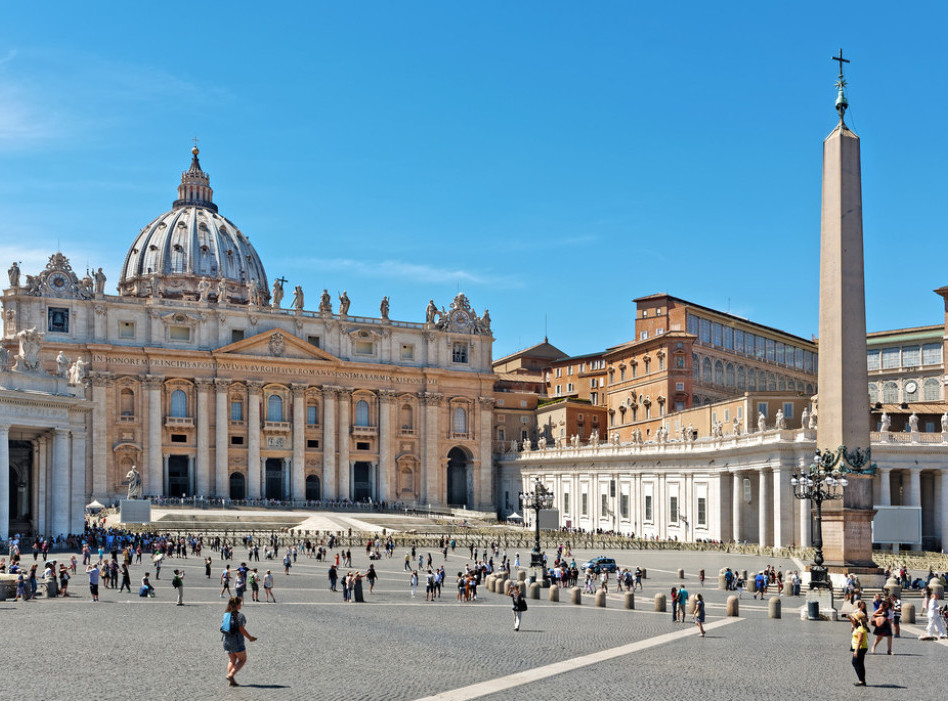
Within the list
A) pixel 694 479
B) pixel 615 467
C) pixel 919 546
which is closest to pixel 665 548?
pixel 694 479

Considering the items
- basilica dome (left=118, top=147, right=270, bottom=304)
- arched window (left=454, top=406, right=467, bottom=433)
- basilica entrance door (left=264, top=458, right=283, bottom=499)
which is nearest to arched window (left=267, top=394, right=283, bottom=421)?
basilica entrance door (left=264, top=458, right=283, bottom=499)

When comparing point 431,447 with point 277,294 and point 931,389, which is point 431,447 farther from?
point 931,389

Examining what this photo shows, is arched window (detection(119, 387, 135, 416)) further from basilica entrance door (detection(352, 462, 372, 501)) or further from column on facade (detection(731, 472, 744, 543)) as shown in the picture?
column on facade (detection(731, 472, 744, 543))

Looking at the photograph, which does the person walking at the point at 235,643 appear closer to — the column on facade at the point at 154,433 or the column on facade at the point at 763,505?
the column on facade at the point at 763,505

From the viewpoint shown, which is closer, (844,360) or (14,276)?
(844,360)

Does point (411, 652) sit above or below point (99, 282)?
below

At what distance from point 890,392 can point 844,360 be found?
51.3m

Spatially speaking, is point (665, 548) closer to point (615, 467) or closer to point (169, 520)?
point (615, 467)

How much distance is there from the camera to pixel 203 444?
287 ft

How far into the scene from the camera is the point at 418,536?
63.7 meters

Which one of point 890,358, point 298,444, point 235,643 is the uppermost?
point 890,358

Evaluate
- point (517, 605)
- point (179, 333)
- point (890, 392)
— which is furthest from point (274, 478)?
point (517, 605)

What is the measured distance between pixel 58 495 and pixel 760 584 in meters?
28.1

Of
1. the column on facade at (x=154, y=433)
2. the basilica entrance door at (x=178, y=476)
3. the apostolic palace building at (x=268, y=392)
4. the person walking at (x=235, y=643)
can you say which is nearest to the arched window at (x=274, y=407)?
the apostolic palace building at (x=268, y=392)
